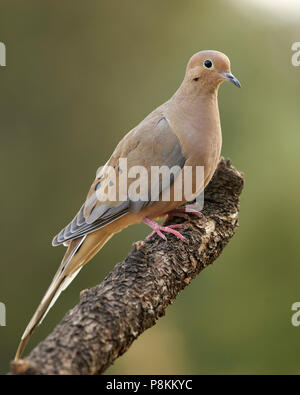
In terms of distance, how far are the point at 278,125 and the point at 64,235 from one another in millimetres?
3167

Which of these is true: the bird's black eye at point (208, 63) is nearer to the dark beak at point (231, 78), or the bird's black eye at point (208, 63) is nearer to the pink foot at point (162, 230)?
the dark beak at point (231, 78)

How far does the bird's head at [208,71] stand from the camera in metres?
2.77

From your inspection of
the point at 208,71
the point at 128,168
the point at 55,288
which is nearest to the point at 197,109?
the point at 208,71

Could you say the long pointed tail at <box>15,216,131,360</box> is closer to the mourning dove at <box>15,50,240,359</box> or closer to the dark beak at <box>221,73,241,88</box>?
the mourning dove at <box>15,50,240,359</box>

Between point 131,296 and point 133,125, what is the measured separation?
375 cm

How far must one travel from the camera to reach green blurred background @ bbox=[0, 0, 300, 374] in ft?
15.8

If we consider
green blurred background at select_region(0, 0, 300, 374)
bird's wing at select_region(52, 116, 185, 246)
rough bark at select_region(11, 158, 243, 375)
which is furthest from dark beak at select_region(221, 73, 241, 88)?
green blurred background at select_region(0, 0, 300, 374)

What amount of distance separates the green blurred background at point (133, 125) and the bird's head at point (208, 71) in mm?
2185

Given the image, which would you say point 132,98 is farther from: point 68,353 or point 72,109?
point 68,353

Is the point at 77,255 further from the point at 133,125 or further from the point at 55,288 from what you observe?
the point at 133,125


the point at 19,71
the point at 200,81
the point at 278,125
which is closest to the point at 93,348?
the point at 200,81

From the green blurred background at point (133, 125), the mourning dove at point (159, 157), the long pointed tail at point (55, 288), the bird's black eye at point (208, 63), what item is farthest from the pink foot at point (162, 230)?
the green blurred background at point (133, 125)

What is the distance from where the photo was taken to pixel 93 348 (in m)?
1.77
